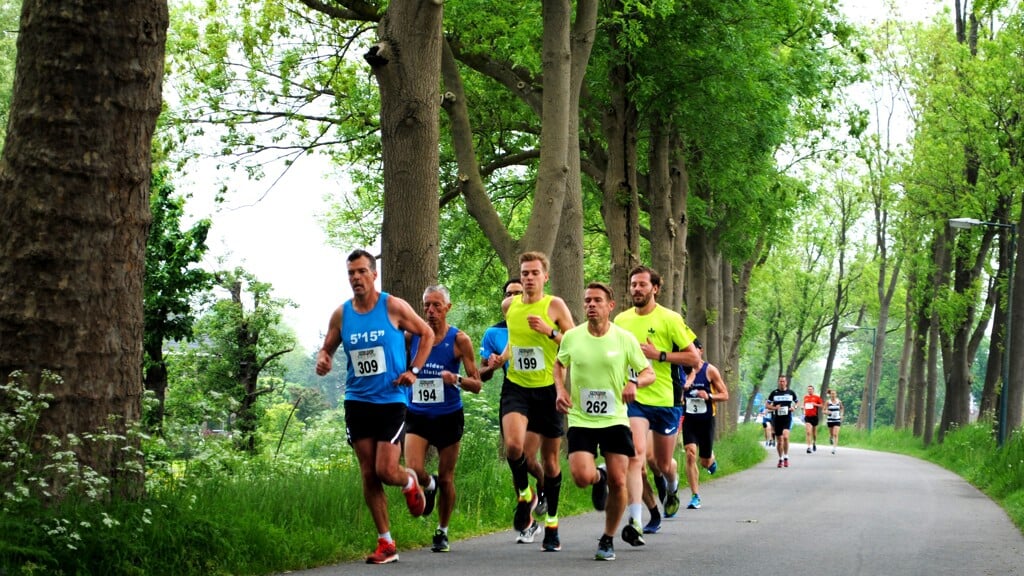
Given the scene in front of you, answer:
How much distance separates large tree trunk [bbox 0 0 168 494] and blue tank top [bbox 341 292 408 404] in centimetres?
148

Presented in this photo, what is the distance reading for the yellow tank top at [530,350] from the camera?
37.9ft

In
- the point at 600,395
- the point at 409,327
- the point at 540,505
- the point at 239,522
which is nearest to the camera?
the point at 239,522

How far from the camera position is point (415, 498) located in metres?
10.3

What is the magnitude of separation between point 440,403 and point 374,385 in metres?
1.45

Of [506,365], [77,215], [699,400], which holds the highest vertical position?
[77,215]

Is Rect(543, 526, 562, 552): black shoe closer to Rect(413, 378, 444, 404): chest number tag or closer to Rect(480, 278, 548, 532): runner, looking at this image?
Rect(480, 278, 548, 532): runner

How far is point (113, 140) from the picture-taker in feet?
29.1

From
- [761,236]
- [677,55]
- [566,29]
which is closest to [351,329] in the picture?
[566,29]

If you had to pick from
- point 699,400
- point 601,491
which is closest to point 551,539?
point 601,491

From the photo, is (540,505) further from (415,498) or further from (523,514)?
(415,498)

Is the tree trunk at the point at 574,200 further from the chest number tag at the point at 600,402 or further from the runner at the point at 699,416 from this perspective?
the chest number tag at the point at 600,402

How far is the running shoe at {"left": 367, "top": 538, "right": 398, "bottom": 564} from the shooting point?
966 centimetres

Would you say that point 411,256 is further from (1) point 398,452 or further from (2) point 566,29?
(2) point 566,29

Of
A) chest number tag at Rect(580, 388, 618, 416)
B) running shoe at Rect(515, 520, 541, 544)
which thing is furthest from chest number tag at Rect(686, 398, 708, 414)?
chest number tag at Rect(580, 388, 618, 416)
